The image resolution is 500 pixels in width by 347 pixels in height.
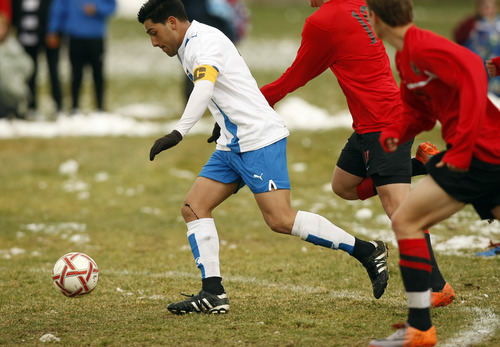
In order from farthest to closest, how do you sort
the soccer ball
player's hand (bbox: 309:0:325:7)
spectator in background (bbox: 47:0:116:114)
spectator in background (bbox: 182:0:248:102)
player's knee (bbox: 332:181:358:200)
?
1. spectator in background (bbox: 182:0:248:102)
2. spectator in background (bbox: 47:0:116:114)
3. player's knee (bbox: 332:181:358:200)
4. player's hand (bbox: 309:0:325:7)
5. the soccer ball

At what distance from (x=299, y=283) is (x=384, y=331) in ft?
4.81

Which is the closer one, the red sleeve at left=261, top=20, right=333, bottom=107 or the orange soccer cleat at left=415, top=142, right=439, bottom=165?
the red sleeve at left=261, top=20, right=333, bottom=107

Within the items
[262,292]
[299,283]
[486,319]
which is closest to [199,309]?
[262,292]

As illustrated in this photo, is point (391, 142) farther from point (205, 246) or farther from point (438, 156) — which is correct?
point (205, 246)

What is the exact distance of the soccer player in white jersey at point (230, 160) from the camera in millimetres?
5305

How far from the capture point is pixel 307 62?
5.73 meters

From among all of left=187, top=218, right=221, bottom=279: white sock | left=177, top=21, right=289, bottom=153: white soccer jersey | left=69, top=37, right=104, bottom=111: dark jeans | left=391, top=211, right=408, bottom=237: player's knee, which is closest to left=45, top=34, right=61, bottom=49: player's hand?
left=69, top=37, right=104, bottom=111: dark jeans

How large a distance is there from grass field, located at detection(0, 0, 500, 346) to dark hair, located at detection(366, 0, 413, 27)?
1911 mm

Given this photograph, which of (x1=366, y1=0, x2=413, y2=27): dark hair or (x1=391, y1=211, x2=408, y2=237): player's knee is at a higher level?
(x1=366, y1=0, x2=413, y2=27): dark hair

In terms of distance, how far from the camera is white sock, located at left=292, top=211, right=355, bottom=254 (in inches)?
210

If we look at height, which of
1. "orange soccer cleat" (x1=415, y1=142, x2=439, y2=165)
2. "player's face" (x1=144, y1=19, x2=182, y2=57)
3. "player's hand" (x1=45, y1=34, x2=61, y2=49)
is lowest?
"player's hand" (x1=45, y1=34, x2=61, y2=49)

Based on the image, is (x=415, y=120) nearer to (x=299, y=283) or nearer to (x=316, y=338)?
(x=316, y=338)

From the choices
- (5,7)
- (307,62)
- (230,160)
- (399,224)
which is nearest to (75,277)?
(230,160)

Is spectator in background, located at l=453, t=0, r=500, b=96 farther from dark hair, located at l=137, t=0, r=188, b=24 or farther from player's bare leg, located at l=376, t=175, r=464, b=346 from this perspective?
player's bare leg, located at l=376, t=175, r=464, b=346
